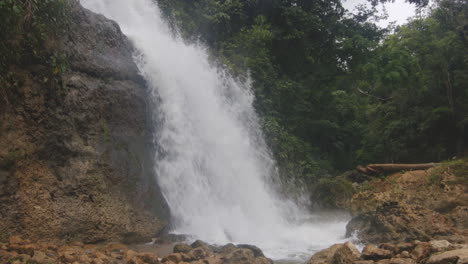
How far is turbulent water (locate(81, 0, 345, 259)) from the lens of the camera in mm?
8086

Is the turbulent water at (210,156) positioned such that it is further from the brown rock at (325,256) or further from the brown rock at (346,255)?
the brown rock at (346,255)

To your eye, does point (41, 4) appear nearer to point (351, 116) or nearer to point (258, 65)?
point (258, 65)

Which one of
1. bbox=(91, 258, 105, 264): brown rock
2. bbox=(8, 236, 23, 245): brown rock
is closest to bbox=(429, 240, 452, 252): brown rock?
bbox=(91, 258, 105, 264): brown rock

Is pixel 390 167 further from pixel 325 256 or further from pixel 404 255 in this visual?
pixel 404 255

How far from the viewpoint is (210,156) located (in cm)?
991

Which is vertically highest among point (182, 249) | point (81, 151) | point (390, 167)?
point (81, 151)

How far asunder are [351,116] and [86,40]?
1519 centimetres

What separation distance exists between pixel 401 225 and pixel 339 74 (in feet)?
47.5

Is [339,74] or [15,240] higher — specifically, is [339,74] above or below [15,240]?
above

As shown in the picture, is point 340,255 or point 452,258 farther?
point 340,255

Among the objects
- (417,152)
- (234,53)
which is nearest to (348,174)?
(417,152)

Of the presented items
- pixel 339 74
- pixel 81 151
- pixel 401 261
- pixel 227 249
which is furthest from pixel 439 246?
pixel 339 74

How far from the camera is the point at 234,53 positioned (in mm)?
15422

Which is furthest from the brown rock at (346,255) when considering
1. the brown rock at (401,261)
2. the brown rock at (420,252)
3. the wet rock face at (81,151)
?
the wet rock face at (81,151)
